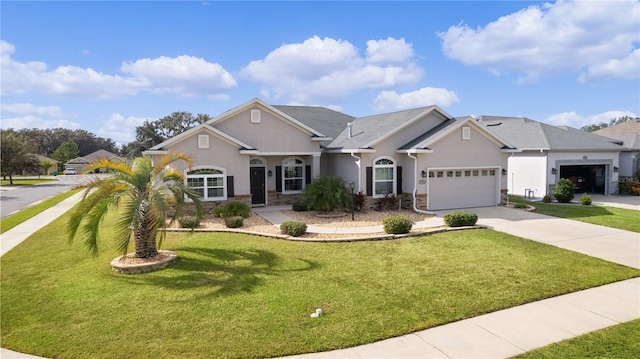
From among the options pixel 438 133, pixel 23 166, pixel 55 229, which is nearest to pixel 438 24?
pixel 438 133

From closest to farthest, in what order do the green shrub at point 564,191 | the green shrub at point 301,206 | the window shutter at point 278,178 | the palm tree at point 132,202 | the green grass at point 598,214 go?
the palm tree at point 132,202 → the green grass at point 598,214 → the green shrub at point 301,206 → the window shutter at point 278,178 → the green shrub at point 564,191

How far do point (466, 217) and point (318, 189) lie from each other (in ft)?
21.1

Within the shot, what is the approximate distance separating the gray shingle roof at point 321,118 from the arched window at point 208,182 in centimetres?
854

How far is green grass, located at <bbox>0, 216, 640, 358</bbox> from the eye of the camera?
6.05 metres

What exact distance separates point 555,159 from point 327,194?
16215 millimetres

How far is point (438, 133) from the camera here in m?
18.2

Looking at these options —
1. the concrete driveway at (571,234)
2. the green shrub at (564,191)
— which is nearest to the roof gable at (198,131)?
the concrete driveway at (571,234)

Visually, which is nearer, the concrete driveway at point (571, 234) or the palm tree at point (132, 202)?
the palm tree at point (132, 202)

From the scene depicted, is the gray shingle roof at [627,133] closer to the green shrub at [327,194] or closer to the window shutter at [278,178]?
the green shrub at [327,194]

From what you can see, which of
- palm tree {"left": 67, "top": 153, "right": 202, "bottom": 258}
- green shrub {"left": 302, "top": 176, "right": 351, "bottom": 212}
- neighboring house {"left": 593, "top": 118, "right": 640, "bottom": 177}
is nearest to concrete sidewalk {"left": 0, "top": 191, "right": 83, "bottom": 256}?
palm tree {"left": 67, "top": 153, "right": 202, "bottom": 258}

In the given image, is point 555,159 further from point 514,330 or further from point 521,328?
point 514,330

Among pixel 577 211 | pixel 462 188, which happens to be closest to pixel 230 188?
pixel 462 188

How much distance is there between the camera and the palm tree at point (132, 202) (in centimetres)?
883

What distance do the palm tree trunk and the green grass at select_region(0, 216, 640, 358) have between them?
809mm
